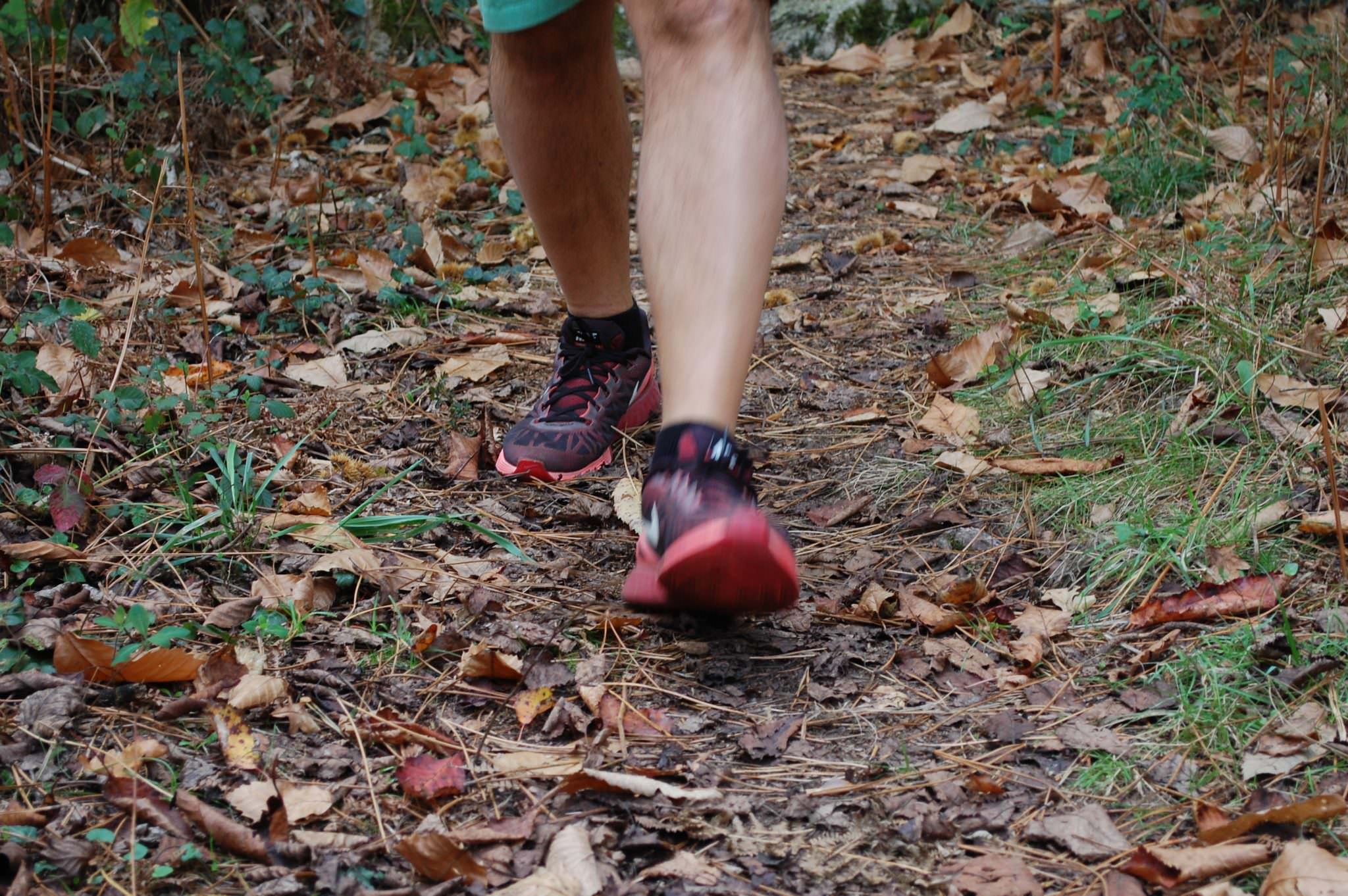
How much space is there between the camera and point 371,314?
2664 mm

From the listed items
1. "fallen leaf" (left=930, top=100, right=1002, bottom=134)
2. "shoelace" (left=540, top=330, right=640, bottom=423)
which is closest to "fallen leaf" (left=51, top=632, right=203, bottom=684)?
"shoelace" (left=540, top=330, right=640, bottom=423)

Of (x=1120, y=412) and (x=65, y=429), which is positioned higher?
(x=65, y=429)

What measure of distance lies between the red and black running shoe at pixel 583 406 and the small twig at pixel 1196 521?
0.94m

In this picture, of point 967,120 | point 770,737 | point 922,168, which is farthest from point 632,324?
point 967,120

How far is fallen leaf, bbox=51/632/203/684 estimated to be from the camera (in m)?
1.31

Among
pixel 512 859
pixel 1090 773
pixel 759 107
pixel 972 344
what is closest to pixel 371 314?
pixel 972 344

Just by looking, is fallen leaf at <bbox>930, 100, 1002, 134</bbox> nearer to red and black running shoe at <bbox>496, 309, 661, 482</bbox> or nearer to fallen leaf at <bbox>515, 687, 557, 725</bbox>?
red and black running shoe at <bbox>496, 309, 661, 482</bbox>

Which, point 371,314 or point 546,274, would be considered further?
point 546,274

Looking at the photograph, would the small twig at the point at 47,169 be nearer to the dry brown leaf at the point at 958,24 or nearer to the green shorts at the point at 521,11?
the green shorts at the point at 521,11

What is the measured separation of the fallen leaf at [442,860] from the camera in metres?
1.07

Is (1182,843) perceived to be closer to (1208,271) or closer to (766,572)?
(766,572)

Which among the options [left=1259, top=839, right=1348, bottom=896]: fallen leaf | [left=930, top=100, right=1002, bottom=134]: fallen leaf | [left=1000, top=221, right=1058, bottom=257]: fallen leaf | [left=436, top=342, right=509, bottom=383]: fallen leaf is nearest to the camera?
[left=1259, top=839, right=1348, bottom=896]: fallen leaf

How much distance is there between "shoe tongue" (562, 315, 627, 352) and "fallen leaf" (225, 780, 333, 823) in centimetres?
107

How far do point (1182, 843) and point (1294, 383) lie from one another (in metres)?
1.05
